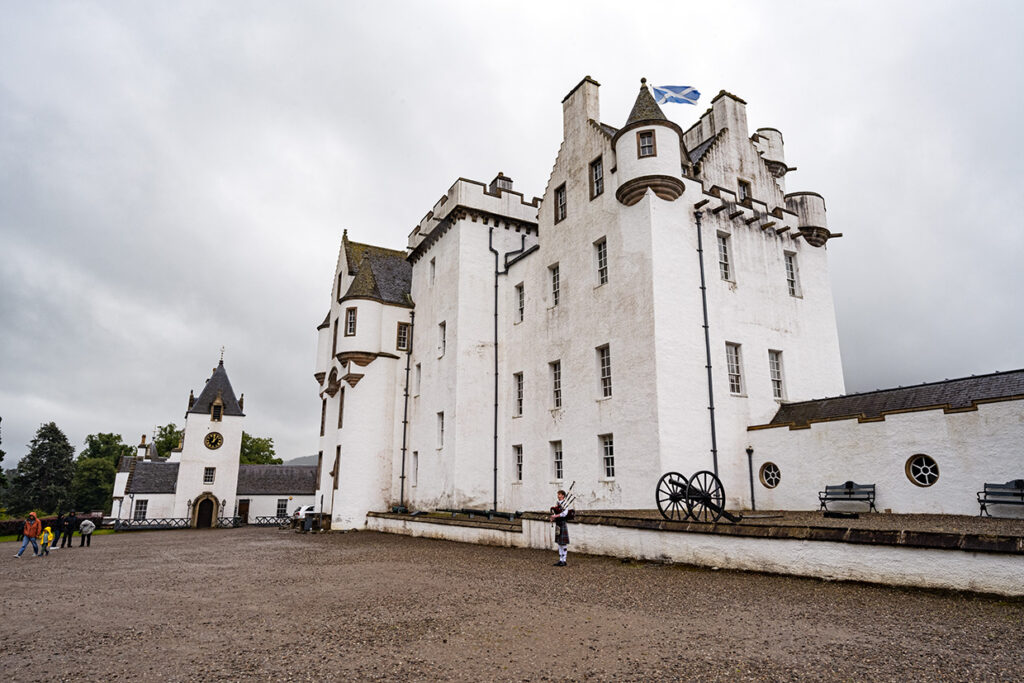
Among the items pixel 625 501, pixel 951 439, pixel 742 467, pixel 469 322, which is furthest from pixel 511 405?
pixel 951 439

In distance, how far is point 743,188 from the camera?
2269 centimetres

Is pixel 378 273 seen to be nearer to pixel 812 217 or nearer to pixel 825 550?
pixel 812 217

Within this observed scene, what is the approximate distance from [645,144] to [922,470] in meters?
12.6

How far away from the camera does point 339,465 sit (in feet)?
101

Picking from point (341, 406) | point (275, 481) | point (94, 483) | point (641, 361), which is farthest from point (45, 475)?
point (641, 361)

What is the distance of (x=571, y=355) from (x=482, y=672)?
16804 millimetres

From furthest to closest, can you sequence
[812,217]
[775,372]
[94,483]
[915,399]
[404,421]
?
1. [94,483]
2. [404,421]
3. [812,217]
4. [775,372]
5. [915,399]

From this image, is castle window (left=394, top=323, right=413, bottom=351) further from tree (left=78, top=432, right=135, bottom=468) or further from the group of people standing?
tree (left=78, top=432, right=135, bottom=468)

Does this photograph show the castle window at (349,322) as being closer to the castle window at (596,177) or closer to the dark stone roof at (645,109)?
the castle window at (596,177)

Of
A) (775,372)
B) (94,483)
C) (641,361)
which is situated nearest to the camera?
(641,361)

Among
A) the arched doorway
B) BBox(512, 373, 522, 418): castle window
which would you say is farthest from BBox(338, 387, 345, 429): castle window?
the arched doorway

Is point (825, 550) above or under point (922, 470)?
under

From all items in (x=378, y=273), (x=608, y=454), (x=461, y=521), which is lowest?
(x=461, y=521)

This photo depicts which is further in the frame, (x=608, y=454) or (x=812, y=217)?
(x=812, y=217)
